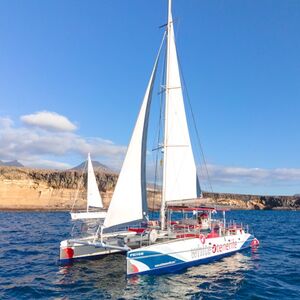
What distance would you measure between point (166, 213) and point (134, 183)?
4047mm

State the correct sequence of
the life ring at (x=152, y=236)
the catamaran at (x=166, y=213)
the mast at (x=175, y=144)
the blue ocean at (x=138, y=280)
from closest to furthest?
the blue ocean at (x=138, y=280) → the catamaran at (x=166, y=213) → the life ring at (x=152, y=236) → the mast at (x=175, y=144)

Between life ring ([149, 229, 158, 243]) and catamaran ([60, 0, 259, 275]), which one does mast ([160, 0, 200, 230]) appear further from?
life ring ([149, 229, 158, 243])

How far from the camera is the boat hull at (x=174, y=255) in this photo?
599 inches

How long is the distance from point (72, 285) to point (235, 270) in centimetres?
806

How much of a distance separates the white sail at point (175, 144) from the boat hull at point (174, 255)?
9.72 feet

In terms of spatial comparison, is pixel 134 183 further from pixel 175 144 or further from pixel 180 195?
pixel 175 144

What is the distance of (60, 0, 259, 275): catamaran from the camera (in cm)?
1623

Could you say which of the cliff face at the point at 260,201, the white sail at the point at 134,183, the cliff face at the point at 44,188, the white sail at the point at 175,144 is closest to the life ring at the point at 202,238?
the white sail at the point at 175,144

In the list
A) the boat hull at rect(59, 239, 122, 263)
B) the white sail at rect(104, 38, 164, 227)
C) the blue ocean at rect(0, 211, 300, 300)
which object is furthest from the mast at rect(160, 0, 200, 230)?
the blue ocean at rect(0, 211, 300, 300)

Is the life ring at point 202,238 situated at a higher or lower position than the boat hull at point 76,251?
higher

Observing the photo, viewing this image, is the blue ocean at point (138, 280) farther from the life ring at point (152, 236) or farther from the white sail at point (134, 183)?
the white sail at point (134, 183)

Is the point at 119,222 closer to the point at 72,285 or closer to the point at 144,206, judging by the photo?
the point at 144,206

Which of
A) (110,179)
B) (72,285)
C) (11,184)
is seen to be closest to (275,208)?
(110,179)

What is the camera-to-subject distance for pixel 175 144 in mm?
20281
